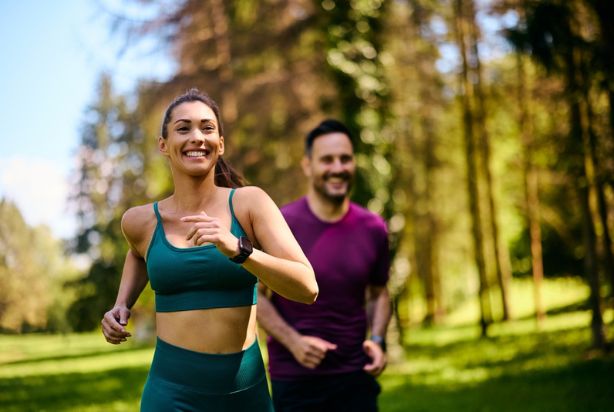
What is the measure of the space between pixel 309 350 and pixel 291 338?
0.16 meters

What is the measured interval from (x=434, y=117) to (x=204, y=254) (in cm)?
1944

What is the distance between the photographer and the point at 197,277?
9.60 feet

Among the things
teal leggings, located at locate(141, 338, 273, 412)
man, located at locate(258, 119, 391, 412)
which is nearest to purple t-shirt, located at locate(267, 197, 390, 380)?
man, located at locate(258, 119, 391, 412)

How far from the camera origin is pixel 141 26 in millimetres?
18125

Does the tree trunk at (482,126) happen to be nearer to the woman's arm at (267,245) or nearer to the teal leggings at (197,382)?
the woman's arm at (267,245)

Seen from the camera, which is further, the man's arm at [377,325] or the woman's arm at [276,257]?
the man's arm at [377,325]

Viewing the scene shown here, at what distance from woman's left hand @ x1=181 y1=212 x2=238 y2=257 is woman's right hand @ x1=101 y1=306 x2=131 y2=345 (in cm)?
68

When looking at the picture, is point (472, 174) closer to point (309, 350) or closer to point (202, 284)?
point (309, 350)

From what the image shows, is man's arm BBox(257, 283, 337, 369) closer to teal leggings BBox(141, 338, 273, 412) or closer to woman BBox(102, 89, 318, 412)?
woman BBox(102, 89, 318, 412)

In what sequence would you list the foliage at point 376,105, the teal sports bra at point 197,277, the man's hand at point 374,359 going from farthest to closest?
1. the foliage at point 376,105
2. the man's hand at point 374,359
3. the teal sports bra at point 197,277

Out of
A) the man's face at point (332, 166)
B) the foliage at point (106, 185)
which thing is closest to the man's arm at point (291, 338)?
the man's face at point (332, 166)

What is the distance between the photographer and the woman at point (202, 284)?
2.93m

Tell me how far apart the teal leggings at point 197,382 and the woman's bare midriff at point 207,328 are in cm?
3

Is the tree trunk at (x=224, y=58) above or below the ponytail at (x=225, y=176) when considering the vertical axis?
above
